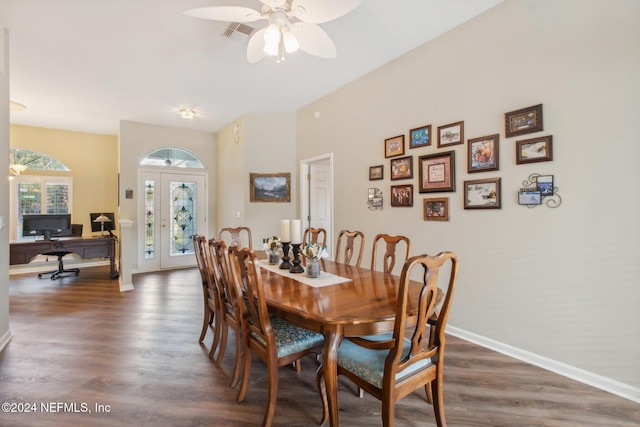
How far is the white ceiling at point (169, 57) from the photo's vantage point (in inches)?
95.4

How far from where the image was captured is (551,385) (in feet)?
6.51

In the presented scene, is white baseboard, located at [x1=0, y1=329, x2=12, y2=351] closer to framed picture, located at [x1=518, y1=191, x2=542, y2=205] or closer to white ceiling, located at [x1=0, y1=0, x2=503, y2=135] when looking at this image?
white ceiling, located at [x1=0, y1=0, x2=503, y2=135]

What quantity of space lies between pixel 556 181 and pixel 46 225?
22.1 ft

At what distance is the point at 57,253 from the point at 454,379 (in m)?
6.14

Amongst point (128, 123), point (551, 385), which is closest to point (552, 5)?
point (551, 385)

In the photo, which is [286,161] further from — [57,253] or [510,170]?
[57,253]

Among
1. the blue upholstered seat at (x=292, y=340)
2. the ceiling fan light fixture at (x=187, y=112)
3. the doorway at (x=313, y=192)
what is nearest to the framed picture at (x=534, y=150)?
the blue upholstered seat at (x=292, y=340)

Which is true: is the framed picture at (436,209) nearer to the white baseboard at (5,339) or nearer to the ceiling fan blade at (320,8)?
the ceiling fan blade at (320,8)

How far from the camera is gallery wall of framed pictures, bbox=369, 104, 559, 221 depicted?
2.19 meters

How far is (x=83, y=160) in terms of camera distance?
19.7 feet

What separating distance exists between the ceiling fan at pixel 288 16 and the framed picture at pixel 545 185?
184 cm

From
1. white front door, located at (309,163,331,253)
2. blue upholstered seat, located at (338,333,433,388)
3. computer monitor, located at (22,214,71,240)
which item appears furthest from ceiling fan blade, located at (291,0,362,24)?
computer monitor, located at (22,214,71,240)

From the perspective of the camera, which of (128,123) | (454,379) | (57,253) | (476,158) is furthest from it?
(128,123)

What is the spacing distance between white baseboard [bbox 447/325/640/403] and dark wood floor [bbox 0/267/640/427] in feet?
0.18
